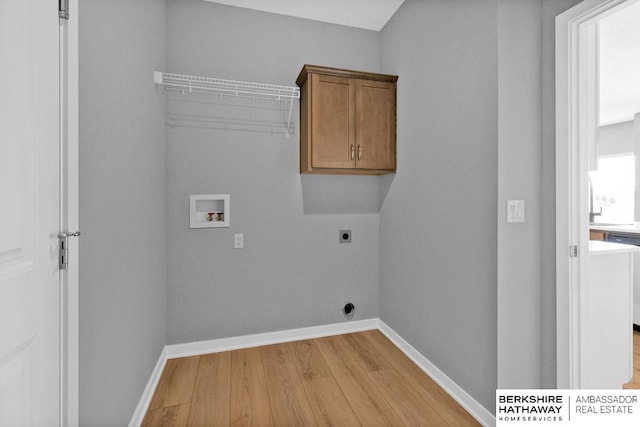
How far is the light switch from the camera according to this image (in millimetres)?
1596

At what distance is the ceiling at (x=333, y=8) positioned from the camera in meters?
2.49

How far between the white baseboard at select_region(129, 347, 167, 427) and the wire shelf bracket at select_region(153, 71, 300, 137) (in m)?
2.03

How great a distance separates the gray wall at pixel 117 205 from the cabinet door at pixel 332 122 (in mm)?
1153

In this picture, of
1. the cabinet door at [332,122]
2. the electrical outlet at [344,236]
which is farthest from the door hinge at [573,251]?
the electrical outlet at [344,236]

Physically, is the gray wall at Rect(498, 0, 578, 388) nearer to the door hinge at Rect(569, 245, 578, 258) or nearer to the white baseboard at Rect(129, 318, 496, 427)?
the door hinge at Rect(569, 245, 578, 258)

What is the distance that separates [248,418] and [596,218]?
6.46 m

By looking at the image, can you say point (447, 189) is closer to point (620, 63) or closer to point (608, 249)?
point (608, 249)

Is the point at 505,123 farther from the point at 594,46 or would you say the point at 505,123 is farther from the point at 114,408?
the point at 114,408

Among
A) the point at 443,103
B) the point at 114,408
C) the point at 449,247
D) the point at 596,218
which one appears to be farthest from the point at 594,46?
the point at 596,218

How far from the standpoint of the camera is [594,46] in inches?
60.5

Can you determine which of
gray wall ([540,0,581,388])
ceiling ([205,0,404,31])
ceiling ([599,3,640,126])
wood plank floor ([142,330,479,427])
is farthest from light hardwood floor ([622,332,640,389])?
ceiling ([205,0,404,31])
